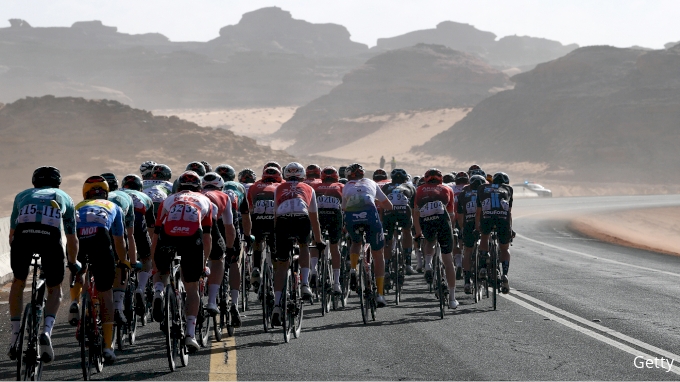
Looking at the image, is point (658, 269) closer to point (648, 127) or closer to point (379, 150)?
point (648, 127)

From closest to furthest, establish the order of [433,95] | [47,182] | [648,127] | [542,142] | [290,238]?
[47,182] < [290,238] < [648,127] < [542,142] < [433,95]

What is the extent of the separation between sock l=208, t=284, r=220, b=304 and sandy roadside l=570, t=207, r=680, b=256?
24.6 meters

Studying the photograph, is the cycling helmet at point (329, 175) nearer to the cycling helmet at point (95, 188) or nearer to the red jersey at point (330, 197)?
the red jersey at point (330, 197)

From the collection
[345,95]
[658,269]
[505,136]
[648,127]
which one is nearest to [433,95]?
[345,95]

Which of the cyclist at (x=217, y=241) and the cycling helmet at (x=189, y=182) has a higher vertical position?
the cycling helmet at (x=189, y=182)

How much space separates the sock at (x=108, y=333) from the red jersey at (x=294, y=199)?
2671 millimetres

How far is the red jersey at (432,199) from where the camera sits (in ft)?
40.5

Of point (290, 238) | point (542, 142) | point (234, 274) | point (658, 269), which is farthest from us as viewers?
point (542, 142)

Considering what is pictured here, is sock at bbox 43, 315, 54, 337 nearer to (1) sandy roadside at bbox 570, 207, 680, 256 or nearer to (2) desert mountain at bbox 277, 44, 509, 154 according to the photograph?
(1) sandy roadside at bbox 570, 207, 680, 256

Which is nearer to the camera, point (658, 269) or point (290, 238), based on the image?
point (290, 238)

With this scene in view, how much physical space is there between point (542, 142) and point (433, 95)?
63596 mm

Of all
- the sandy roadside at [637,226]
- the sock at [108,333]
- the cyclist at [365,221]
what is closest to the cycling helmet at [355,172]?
the cyclist at [365,221]

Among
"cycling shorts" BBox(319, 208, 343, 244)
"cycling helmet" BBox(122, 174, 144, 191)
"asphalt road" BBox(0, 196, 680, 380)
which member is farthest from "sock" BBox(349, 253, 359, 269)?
"cycling helmet" BBox(122, 174, 144, 191)

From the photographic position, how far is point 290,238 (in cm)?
1015
